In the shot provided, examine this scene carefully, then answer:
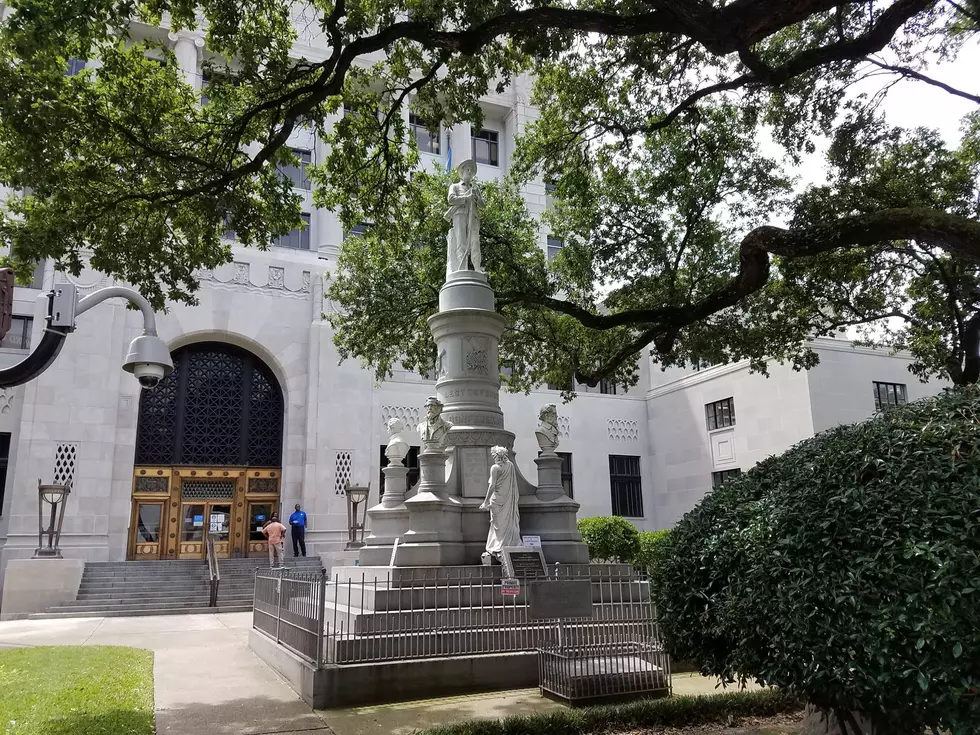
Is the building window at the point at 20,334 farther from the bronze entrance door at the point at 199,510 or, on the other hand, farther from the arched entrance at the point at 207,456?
the bronze entrance door at the point at 199,510

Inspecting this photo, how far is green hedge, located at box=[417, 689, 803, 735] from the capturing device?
6.28 meters

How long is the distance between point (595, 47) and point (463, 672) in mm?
10827

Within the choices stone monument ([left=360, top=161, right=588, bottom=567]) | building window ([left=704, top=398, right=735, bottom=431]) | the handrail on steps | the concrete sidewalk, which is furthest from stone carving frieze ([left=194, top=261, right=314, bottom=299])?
building window ([left=704, top=398, right=735, bottom=431])

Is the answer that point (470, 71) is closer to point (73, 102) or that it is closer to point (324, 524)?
point (73, 102)

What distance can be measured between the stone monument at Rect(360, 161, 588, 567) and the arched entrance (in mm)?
14360

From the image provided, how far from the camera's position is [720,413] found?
92.1 feet

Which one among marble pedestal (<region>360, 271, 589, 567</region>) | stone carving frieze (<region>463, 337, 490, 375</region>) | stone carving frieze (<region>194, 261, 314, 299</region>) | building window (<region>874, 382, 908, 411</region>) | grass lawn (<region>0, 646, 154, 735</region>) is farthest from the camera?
stone carving frieze (<region>194, 261, 314, 299</region>)

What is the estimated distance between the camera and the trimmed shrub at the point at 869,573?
368cm

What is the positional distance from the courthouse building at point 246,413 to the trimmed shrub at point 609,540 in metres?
6.18

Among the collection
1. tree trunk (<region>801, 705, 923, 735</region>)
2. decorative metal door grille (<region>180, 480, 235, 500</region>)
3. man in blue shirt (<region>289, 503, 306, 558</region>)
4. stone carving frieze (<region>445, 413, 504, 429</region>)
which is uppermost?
stone carving frieze (<region>445, 413, 504, 429</region>)

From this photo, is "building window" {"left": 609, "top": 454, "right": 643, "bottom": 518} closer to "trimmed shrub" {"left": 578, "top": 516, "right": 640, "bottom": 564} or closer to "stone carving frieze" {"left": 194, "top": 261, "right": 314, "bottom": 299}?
"trimmed shrub" {"left": 578, "top": 516, "right": 640, "bottom": 564}

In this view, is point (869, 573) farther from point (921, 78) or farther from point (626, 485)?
point (626, 485)

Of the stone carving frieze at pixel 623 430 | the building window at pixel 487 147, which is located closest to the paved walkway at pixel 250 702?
the stone carving frieze at pixel 623 430

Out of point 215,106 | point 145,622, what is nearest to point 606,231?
point 215,106
